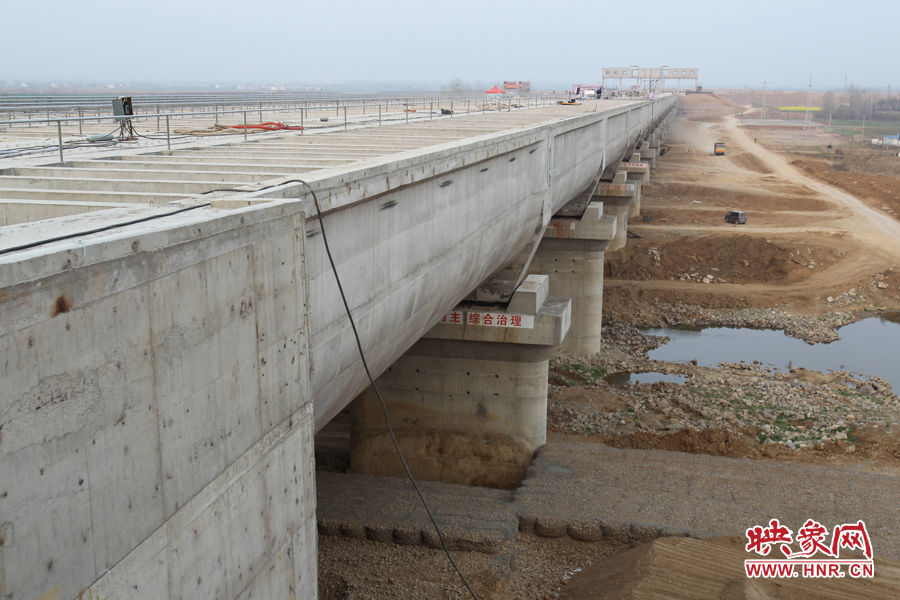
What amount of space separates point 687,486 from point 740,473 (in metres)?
1.98

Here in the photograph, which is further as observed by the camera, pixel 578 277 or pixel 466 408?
pixel 578 277

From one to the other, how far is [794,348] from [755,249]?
14290mm

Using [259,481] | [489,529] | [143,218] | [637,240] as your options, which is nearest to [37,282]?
[143,218]

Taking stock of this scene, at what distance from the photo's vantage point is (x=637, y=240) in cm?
5134

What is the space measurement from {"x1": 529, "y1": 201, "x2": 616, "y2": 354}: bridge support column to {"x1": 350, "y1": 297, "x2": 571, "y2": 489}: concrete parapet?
13.5 m

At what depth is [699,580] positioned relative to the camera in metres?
Result: 12.4

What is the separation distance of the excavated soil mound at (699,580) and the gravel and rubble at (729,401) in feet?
32.5

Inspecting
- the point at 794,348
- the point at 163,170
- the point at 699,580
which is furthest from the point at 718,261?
the point at 163,170

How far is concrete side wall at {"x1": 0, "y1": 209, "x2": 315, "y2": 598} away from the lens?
4125 mm

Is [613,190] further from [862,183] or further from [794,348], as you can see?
[862,183]

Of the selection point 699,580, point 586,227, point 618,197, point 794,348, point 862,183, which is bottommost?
point 794,348

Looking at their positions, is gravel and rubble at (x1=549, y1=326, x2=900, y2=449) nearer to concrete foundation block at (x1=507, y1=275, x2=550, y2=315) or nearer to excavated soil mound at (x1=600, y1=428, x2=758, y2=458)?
excavated soil mound at (x1=600, y1=428, x2=758, y2=458)

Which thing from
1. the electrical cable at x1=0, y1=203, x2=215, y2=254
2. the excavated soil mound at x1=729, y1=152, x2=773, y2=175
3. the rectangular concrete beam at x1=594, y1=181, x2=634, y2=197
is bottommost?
the excavated soil mound at x1=729, y1=152, x2=773, y2=175

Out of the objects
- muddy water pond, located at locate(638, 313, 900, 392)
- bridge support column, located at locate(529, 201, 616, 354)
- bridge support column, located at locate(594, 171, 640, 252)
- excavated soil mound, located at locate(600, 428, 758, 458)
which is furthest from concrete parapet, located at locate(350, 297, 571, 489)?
bridge support column, located at locate(594, 171, 640, 252)
